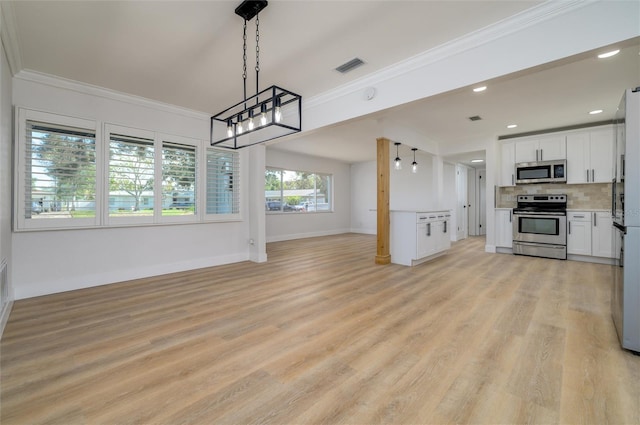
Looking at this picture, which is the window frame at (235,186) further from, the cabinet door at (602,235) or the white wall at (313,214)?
the cabinet door at (602,235)

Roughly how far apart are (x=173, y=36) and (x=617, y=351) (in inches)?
182

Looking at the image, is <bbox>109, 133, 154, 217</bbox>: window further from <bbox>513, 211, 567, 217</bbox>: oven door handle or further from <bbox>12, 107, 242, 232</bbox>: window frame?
<bbox>513, 211, 567, 217</bbox>: oven door handle

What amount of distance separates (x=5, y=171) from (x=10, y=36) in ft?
4.26

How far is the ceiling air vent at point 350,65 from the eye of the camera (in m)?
3.14

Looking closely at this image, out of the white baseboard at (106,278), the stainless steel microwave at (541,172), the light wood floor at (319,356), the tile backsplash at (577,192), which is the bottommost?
the light wood floor at (319,356)

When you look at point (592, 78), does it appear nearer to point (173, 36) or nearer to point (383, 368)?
point (383, 368)

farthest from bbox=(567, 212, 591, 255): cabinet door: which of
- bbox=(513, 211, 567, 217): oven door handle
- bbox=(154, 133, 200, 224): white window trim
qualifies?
bbox=(154, 133, 200, 224): white window trim

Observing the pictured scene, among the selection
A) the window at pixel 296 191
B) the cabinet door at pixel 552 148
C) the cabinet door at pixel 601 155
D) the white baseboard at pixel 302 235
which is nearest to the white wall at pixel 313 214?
the white baseboard at pixel 302 235

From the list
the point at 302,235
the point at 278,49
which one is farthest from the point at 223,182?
the point at 302,235

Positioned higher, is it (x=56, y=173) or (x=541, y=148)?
(x=541, y=148)

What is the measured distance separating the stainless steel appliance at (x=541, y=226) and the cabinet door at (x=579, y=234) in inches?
3.7

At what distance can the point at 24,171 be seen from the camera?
129 inches

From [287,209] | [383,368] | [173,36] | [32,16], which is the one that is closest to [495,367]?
[383,368]

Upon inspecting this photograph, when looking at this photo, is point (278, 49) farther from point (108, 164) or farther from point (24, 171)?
point (24, 171)
